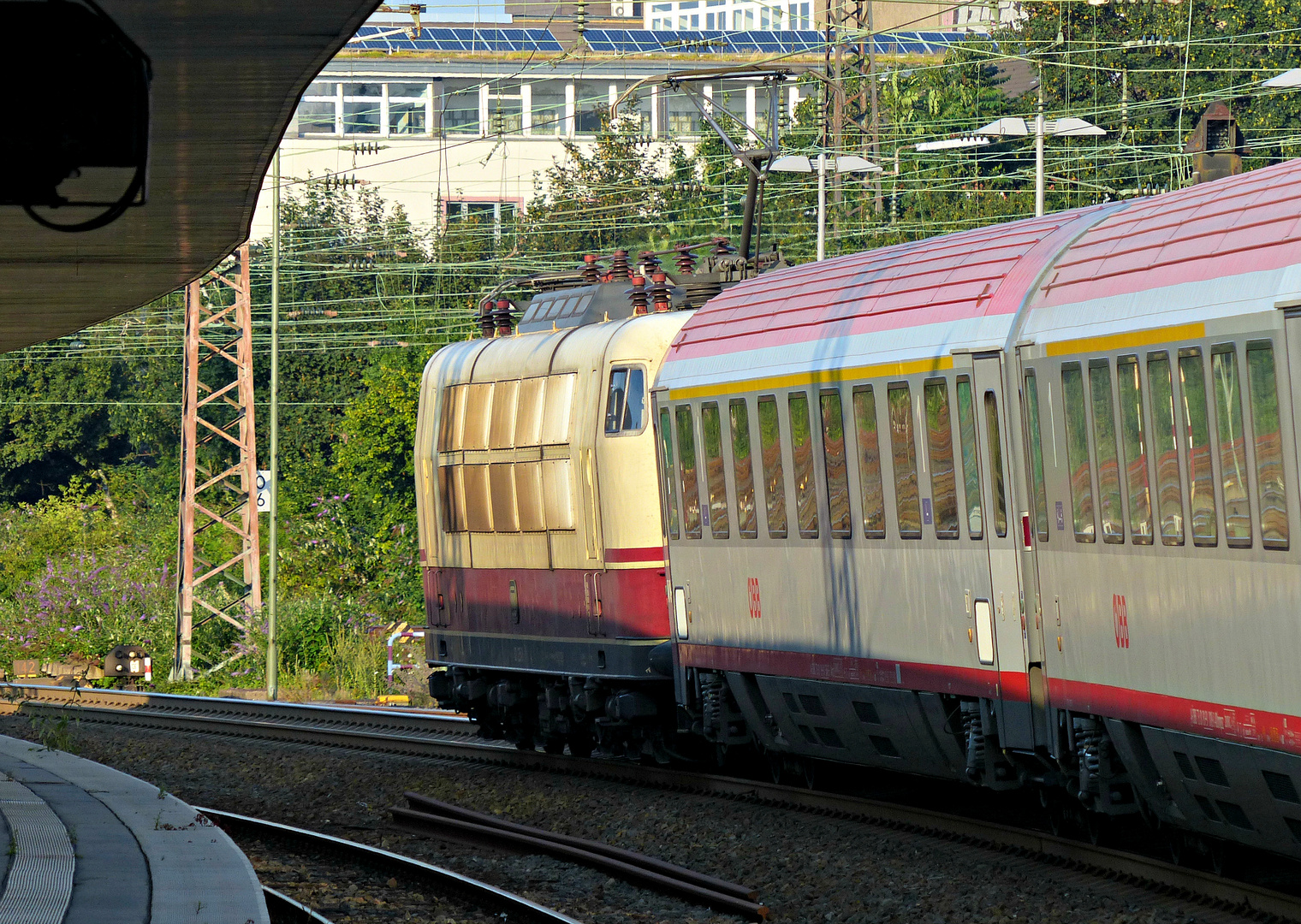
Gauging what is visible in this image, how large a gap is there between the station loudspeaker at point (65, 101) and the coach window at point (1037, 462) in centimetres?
482

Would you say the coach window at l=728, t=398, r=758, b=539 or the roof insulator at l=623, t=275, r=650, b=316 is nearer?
the coach window at l=728, t=398, r=758, b=539

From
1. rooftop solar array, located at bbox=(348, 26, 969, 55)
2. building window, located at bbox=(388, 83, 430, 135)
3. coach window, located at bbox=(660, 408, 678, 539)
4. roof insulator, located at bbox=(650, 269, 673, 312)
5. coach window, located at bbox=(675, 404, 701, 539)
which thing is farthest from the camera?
building window, located at bbox=(388, 83, 430, 135)

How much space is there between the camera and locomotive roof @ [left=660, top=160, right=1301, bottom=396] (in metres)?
9.59

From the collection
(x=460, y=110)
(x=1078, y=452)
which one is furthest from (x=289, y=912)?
(x=460, y=110)

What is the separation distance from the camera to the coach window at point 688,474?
51.0ft

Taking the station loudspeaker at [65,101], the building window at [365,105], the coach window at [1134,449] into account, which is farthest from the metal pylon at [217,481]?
the building window at [365,105]

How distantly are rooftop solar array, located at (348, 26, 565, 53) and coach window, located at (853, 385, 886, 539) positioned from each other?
76490mm

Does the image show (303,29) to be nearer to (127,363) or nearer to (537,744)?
(537,744)

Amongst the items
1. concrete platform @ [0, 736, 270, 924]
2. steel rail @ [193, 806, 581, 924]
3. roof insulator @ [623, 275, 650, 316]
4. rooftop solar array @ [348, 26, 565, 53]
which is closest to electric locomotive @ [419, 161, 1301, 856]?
roof insulator @ [623, 275, 650, 316]

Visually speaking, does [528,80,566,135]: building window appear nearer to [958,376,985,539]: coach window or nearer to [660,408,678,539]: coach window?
[660,408,678,539]: coach window

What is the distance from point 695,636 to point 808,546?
1996 mm

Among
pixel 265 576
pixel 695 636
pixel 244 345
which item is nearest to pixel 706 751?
pixel 695 636

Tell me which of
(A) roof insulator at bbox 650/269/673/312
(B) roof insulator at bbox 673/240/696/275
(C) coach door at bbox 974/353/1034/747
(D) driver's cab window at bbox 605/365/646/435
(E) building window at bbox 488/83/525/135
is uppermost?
(E) building window at bbox 488/83/525/135

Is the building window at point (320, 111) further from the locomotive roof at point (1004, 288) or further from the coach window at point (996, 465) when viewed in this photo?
the coach window at point (996, 465)
